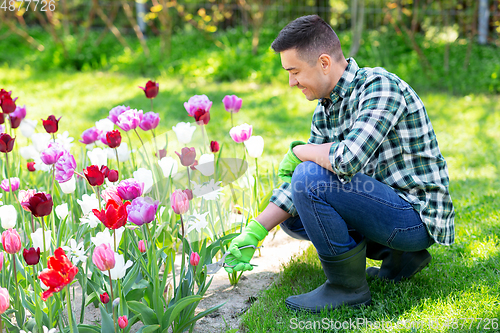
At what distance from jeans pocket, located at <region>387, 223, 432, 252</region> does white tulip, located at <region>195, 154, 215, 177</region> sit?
0.81 meters

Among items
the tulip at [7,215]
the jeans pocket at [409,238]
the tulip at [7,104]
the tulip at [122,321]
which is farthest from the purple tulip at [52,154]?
the jeans pocket at [409,238]

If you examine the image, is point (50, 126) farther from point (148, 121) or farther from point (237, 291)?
point (237, 291)

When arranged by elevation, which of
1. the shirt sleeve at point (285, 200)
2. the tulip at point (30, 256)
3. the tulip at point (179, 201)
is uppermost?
the tulip at point (179, 201)

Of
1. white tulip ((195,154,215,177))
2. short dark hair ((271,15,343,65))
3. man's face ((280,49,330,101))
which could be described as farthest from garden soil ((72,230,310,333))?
short dark hair ((271,15,343,65))

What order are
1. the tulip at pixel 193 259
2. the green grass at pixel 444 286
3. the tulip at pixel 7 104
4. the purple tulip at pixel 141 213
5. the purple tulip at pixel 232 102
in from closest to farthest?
the purple tulip at pixel 141 213, the tulip at pixel 193 259, the green grass at pixel 444 286, the tulip at pixel 7 104, the purple tulip at pixel 232 102

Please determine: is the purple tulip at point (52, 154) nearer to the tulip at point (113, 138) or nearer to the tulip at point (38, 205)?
the tulip at point (113, 138)

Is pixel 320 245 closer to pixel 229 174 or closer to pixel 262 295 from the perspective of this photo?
pixel 262 295

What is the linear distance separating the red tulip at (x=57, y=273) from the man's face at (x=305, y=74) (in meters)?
1.00

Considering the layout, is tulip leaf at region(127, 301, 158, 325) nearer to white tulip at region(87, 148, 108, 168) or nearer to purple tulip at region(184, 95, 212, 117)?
white tulip at region(87, 148, 108, 168)

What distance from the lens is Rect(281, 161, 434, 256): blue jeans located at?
5.63ft

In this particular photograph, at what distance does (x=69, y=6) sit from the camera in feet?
28.5

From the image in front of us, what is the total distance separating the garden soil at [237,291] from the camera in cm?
180

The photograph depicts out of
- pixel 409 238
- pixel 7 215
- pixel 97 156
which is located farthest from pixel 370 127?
pixel 7 215

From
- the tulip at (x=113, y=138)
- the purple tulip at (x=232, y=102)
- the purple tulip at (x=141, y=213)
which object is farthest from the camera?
the purple tulip at (x=232, y=102)
